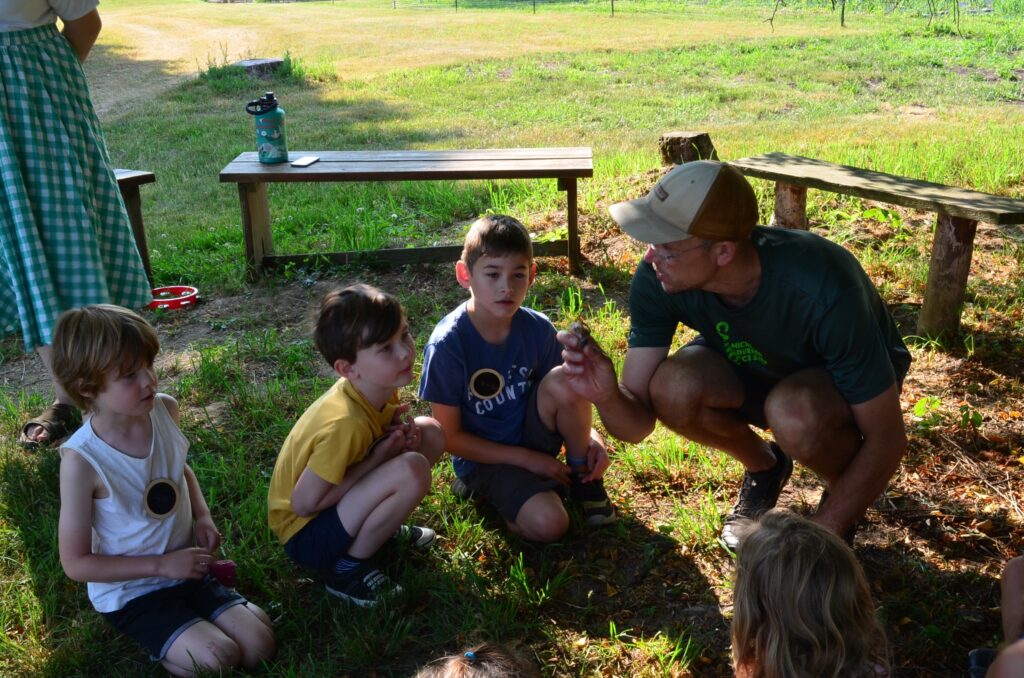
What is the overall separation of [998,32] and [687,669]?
15712 mm

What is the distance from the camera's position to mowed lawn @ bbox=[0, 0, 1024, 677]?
243cm

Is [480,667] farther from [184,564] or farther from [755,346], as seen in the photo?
[755,346]

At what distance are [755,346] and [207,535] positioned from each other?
63.7 inches

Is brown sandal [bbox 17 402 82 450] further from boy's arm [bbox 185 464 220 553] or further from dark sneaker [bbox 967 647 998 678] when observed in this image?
dark sneaker [bbox 967 647 998 678]

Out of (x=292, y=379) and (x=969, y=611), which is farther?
(x=292, y=379)

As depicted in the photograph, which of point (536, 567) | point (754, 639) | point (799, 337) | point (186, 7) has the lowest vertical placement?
point (536, 567)

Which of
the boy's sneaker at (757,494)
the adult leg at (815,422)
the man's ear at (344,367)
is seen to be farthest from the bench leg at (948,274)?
the man's ear at (344,367)

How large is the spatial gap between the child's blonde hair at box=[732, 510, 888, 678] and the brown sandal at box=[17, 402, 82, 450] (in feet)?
8.90

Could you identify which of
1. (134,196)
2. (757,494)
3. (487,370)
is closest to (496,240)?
(487,370)

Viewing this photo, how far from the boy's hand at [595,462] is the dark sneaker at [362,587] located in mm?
711

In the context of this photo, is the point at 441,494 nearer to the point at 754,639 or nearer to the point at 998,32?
the point at 754,639

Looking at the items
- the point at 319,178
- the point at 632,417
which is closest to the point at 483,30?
the point at 319,178

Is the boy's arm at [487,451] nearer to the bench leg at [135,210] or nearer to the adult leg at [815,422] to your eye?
the adult leg at [815,422]

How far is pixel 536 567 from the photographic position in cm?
273
